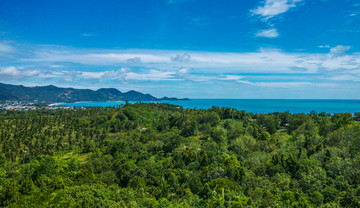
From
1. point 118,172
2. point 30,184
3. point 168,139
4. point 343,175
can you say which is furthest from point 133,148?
point 343,175

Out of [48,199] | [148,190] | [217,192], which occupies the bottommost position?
[148,190]

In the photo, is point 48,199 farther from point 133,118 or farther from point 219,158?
point 133,118

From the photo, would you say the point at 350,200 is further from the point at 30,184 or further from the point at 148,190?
the point at 30,184

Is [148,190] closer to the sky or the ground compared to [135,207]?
closer to the ground

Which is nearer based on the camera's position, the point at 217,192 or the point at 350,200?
the point at 350,200

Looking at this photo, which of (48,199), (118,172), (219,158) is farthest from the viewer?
(219,158)

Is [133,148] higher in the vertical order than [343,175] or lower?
lower

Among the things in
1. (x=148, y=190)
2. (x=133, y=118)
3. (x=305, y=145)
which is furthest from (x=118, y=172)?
(x=133, y=118)

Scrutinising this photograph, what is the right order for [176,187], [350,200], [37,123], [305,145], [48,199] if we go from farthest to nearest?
[37,123], [305,145], [176,187], [350,200], [48,199]

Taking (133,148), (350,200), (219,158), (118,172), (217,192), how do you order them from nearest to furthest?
(350,200)
(217,192)
(118,172)
(219,158)
(133,148)
